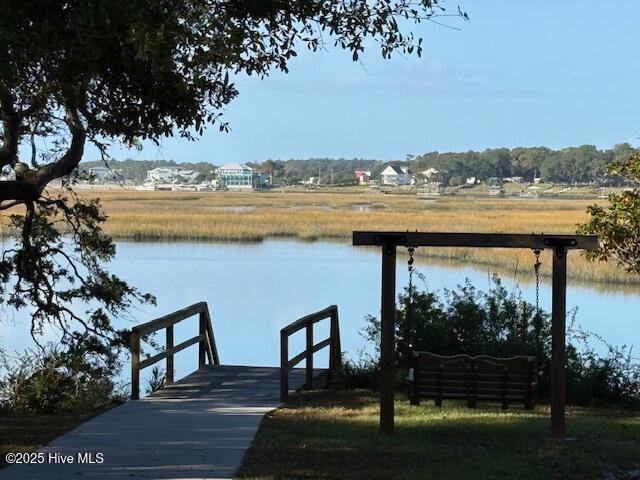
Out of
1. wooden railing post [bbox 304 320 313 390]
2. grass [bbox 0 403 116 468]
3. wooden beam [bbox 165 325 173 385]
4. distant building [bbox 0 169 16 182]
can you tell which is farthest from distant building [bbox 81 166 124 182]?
grass [bbox 0 403 116 468]

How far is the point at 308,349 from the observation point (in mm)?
12406

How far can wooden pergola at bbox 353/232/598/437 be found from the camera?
9.16m

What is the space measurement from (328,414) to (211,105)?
11.0 feet

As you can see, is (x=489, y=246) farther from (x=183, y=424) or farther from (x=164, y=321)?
(x=164, y=321)

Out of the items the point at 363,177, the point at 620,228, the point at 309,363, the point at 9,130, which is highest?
the point at 9,130

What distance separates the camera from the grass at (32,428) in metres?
8.23

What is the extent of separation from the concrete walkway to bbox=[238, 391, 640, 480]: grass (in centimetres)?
25

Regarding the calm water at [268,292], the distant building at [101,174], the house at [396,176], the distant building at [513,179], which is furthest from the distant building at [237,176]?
the distant building at [101,174]

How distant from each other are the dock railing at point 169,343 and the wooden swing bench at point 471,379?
3.01 m

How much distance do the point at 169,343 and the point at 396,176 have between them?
6224 centimetres

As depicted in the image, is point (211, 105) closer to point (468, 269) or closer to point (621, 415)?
point (621, 415)

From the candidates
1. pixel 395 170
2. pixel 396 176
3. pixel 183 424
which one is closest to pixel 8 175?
pixel 183 424

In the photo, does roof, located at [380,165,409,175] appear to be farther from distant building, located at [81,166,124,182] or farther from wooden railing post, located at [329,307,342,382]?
wooden railing post, located at [329,307,342,382]

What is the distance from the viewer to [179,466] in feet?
24.9
